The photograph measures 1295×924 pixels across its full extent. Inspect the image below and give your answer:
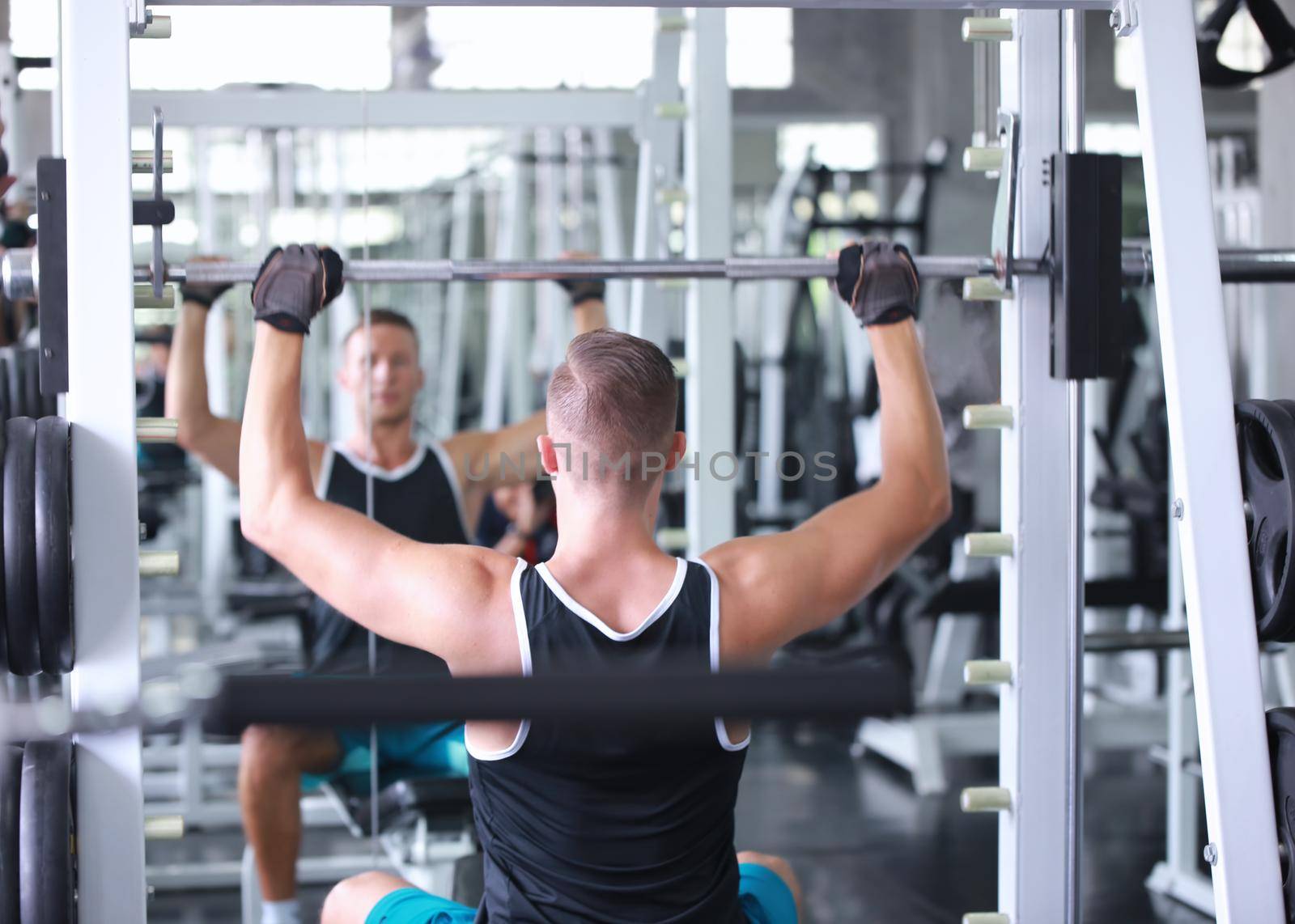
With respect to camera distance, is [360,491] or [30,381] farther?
[30,381]

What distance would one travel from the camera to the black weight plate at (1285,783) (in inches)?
Result: 59.3

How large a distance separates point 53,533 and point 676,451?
2.44ft

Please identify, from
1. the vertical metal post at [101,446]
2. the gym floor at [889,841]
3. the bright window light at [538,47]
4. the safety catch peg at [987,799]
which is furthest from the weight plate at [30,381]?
the bright window light at [538,47]

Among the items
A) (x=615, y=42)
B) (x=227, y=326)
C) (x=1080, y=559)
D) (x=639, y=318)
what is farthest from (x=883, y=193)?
(x=1080, y=559)

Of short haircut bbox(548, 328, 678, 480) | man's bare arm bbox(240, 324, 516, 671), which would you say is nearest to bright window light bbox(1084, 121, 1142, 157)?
short haircut bbox(548, 328, 678, 480)

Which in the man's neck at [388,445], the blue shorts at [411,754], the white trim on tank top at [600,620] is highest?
the man's neck at [388,445]

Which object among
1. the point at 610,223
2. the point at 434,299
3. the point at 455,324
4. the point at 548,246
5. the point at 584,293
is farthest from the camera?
the point at 434,299

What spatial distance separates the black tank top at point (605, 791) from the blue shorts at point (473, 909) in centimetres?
14

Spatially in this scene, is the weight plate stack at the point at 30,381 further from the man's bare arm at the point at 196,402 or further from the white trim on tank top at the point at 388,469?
the white trim on tank top at the point at 388,469

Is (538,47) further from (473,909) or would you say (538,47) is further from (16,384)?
(473,909)

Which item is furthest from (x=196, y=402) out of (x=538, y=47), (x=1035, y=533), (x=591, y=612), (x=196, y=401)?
(x=538, y=47)

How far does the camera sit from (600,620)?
1.46 m

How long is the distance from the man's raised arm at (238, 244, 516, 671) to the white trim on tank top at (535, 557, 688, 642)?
0.06m

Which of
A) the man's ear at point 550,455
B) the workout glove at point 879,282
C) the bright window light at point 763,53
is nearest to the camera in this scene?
the man's ear at point 550,455
